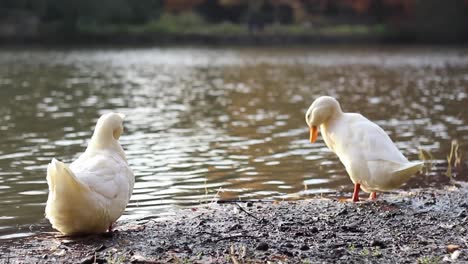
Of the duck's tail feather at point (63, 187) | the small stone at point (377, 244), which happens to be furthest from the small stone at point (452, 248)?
the duck's tail feather at point (63, 187)

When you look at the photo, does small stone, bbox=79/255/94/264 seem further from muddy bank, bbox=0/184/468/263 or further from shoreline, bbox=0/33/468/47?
shoreline, bbox=0/33/468/47

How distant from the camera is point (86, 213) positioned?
6.72m

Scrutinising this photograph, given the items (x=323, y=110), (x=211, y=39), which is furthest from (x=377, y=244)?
(x=211, y=39)

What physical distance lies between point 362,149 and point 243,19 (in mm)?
59795

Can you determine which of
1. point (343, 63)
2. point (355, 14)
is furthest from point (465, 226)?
point (355, 14)

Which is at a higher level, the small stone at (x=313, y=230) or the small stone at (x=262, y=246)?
the small stone at (x=262, y=246)

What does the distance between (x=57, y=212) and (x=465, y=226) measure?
12.4ft

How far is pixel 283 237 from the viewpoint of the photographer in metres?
6.53

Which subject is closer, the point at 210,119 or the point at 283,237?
the point at 283,237

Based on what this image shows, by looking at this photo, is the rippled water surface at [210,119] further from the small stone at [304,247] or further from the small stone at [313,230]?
the small stone at [304,247]

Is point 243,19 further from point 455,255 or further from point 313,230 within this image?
point 455,255

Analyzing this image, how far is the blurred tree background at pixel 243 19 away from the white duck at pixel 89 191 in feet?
167

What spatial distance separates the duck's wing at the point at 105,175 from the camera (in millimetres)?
6844

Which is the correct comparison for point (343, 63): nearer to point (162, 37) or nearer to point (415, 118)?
point (415, 118)
